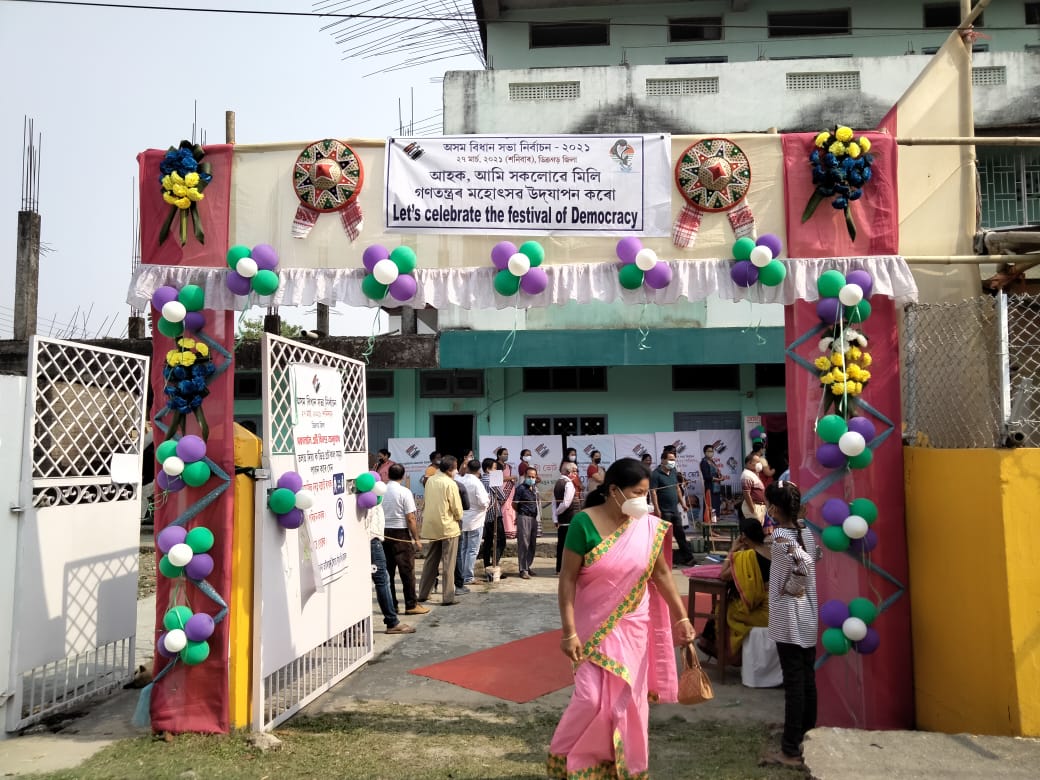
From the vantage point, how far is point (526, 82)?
17.0 m

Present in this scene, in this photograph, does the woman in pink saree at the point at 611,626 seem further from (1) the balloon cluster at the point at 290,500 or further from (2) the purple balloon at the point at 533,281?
(1) the balloon cluster at the point at 290,500

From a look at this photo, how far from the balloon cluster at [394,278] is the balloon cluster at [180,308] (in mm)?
1027

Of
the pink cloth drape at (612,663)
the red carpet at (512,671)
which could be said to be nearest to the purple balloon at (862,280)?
the pink cloth drape at (612,663)

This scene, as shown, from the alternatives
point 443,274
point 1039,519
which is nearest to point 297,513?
point 443,274

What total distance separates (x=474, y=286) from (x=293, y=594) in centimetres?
233

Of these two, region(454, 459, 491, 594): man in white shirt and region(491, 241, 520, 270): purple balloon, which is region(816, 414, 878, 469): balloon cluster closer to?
region(491, 241, 520, 270): purple balloon

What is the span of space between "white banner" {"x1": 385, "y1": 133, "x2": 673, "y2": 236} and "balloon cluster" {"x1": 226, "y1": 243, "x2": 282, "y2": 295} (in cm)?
79

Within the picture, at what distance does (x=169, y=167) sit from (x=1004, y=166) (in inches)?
594

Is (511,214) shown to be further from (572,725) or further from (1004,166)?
(1004,166)

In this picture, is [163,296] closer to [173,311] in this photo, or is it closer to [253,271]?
[173,311]

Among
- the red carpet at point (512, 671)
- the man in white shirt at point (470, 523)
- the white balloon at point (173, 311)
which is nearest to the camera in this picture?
the white balloon at point (173, 311)

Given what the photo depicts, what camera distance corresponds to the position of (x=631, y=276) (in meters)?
4.90

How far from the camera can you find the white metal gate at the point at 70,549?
490cm

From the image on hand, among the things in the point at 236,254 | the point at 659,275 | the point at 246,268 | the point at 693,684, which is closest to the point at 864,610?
the point at 693,684
